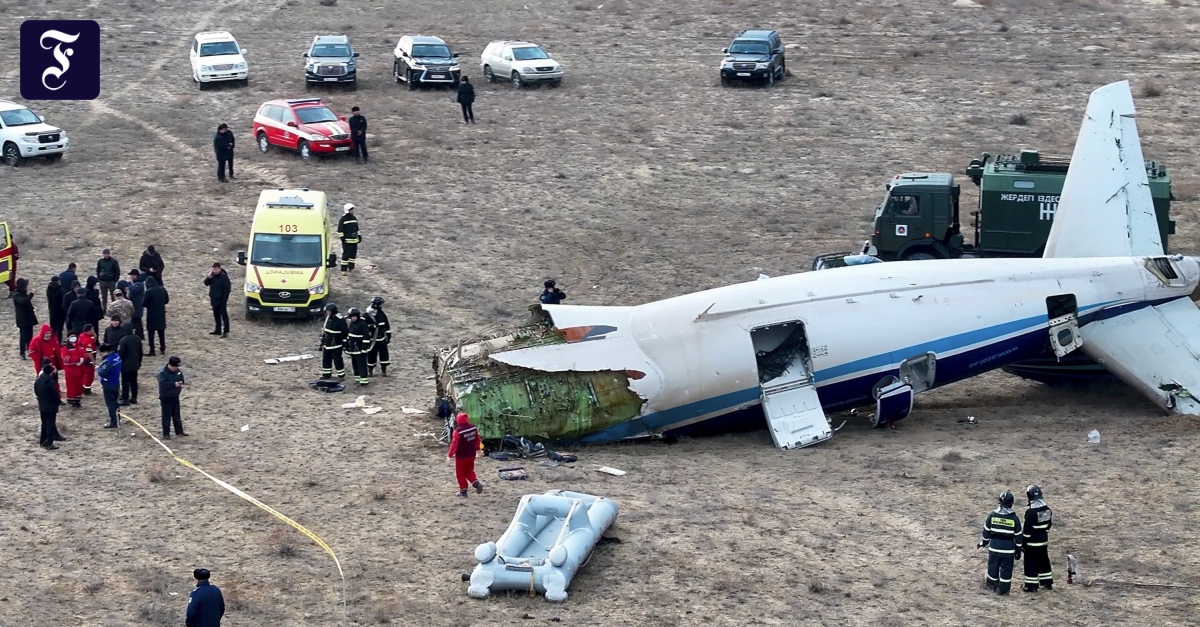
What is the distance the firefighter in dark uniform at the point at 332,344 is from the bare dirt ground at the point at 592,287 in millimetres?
734

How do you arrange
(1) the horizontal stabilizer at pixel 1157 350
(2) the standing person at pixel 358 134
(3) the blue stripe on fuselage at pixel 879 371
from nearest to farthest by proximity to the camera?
(3) the blue stripe on fuselage at pixel 879 371 → (1) the horizontal stabilizer at pixel 1157 350 → (2) the standing person at pixel 358 134

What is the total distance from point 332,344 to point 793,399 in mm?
9086

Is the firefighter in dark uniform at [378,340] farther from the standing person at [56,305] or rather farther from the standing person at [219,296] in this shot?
the standing person at [56,305]

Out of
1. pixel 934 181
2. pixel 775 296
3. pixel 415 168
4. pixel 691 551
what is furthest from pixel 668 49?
pixel 691 551

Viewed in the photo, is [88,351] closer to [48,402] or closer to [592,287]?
[48,402]

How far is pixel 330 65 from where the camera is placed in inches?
1997

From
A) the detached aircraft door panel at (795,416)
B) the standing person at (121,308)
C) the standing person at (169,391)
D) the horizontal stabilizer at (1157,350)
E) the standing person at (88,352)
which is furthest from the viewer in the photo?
the standing person at (121,308)

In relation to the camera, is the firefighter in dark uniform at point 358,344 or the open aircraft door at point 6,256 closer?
the firefighter in dark uniform at point 358,344

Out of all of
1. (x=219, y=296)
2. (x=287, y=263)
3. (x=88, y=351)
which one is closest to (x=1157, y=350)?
(x=287, y=263)

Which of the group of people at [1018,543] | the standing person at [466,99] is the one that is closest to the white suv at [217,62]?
the standing person at [466,99]

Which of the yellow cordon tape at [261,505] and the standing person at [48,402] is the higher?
the standing person at [48,402]

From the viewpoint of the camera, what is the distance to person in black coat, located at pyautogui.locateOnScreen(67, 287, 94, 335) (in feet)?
92.5

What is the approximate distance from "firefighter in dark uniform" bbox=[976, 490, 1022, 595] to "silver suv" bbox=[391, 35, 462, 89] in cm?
3606

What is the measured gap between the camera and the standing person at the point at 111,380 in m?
25.0
